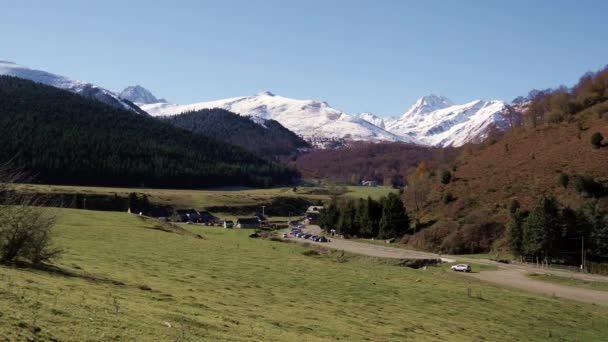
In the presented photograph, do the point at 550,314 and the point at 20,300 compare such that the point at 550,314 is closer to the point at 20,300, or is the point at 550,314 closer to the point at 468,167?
the point at 20,300

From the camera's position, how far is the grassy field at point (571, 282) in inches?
2419

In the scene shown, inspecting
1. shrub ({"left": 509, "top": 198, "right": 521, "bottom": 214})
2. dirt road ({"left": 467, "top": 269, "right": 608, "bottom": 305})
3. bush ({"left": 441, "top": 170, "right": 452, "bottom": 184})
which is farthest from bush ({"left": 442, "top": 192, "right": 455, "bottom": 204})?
dirt road ({"left": 467, "top": 269, "right": 608, "bottom": 305})

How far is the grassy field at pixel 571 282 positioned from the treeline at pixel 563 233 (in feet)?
35.7

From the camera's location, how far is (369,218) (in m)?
117

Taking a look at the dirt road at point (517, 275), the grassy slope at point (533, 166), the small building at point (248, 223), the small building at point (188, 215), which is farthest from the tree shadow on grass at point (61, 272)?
the small building at point (188, 215)

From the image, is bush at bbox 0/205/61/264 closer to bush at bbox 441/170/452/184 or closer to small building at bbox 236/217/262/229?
bush at bbox 441/170/452/184

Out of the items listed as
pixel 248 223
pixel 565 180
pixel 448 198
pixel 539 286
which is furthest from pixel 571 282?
pixel 248 223

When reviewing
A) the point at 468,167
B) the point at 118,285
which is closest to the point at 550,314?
the point at 118,285

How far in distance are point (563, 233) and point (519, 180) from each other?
27.2 metres

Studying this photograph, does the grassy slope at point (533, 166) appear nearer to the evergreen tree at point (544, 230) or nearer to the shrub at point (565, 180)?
the shrub at point (565, 180)

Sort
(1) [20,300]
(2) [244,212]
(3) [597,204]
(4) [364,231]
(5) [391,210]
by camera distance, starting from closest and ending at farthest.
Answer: (1) [20,300]
(3) [597,204]
(5) [391,210]
(4) [364,231]
(2) [244,212]

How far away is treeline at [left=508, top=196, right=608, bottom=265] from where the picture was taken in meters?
76.8

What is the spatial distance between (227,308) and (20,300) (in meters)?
10.4

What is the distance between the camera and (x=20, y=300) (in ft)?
58.2
